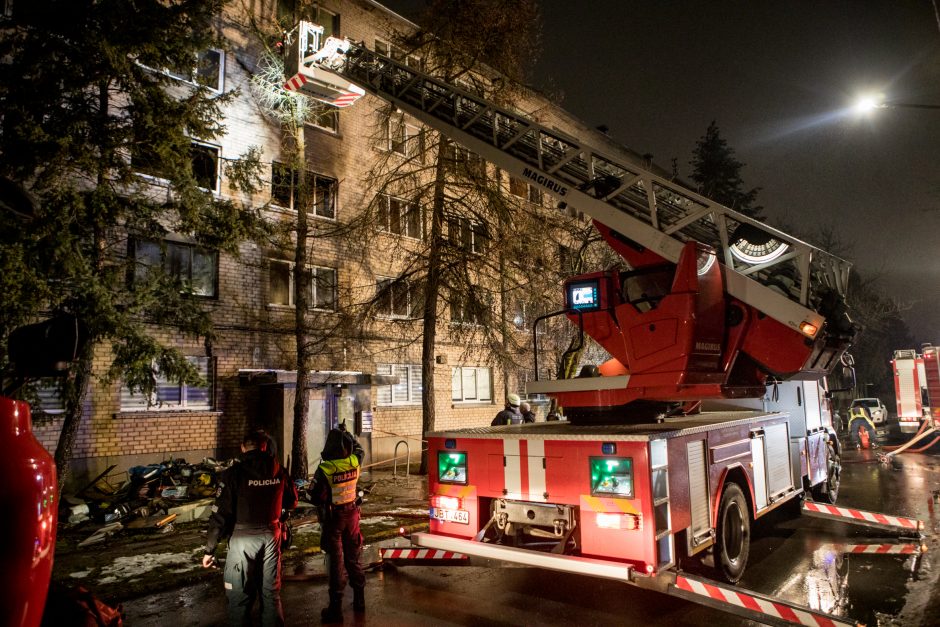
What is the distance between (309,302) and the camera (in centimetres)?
1609

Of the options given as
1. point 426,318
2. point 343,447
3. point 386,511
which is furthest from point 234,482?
point 426,318

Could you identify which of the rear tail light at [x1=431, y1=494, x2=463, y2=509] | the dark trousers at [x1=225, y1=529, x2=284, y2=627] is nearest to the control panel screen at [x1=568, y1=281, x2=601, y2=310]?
the rear tail light at [x1=431, y1=494, x2=463, y2=509]

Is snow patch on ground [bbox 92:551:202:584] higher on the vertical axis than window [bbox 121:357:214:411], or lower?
lower

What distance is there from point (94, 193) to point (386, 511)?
6.62 meters

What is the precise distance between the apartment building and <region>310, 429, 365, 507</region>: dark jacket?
23.4 feet

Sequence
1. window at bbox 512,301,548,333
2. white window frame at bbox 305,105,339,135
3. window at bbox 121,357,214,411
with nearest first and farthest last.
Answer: window at bbox 121,357,214,411 → window at bbox 512,301,548,333 → white window frame at bbox 305,105,339,135

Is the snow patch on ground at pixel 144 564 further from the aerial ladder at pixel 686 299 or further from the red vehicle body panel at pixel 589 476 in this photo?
the aerial ladder at pixel 686 299

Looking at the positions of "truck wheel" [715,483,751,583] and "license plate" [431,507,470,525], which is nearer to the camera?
"license plate" [431,507,470,525]

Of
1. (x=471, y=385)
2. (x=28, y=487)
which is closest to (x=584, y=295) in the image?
(x=28, y=487)

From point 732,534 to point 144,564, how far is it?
6742 mm

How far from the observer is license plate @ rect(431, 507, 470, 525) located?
604 centimetres

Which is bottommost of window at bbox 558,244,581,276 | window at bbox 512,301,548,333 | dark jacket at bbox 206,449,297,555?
dark jacket at bbox 206,449,297,555

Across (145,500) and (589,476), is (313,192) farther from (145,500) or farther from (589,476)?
(589,476)

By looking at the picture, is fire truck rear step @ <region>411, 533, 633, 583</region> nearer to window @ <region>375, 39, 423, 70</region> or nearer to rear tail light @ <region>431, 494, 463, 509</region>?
rear tail light @ <region>431, 494, 463, 509</region>
